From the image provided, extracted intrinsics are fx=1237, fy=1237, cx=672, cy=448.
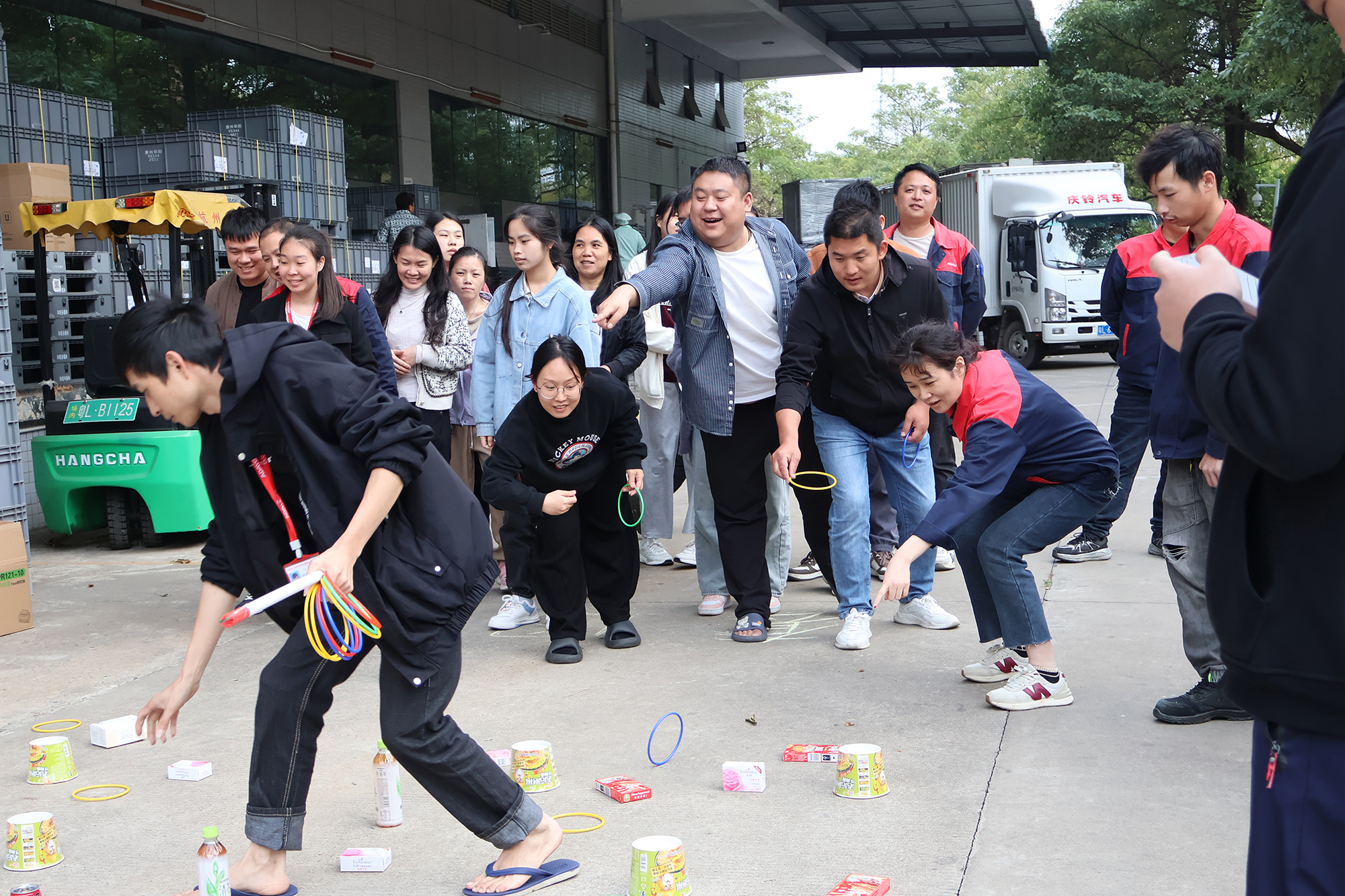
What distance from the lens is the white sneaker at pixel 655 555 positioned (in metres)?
7.09

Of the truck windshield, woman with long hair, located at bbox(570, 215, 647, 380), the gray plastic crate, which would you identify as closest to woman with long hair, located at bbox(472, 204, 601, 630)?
woman with long hair, located at bbox(570, 215, 647, 380)

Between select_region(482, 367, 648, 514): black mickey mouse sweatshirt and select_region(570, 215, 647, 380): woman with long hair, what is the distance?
900 millimetres

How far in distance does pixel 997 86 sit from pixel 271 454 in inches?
2832

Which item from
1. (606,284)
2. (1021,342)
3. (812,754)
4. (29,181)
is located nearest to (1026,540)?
(812,754)

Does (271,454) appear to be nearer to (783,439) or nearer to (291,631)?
(291,631)

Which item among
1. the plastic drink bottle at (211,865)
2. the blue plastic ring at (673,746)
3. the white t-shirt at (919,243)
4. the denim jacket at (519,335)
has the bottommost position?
the blue plastic ring at (673,746)

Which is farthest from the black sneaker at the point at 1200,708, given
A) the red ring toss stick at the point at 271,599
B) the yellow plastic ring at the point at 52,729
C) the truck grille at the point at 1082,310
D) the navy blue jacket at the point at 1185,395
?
the truck grille at the point at 1082,310

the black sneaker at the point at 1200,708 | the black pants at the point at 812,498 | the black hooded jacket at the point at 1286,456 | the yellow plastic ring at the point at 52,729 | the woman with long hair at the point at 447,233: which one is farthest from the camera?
the woman with long hair at the point at 447,233

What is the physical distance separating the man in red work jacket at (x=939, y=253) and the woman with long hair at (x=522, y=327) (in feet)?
6.63

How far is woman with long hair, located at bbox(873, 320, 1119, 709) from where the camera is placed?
4.12 m

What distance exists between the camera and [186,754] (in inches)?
163

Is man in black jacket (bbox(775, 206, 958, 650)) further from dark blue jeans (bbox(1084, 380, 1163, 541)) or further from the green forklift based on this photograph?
the green forklift

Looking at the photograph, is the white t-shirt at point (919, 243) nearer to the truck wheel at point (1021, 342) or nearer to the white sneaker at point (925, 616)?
the white sneaker at point (925, 616)

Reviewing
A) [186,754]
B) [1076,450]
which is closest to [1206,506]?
[1076,450]
